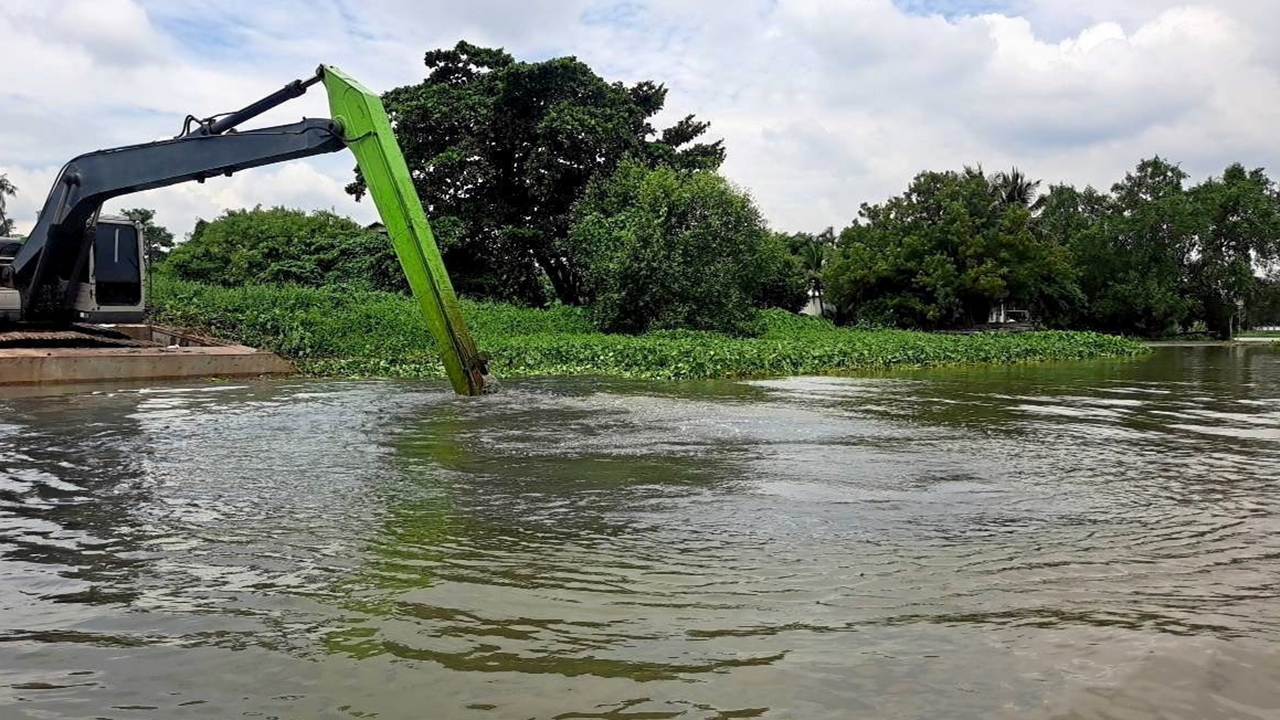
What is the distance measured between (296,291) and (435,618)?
25.8 m

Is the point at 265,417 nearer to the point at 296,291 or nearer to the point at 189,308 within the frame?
the point at 189,308

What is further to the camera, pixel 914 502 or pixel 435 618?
pixel 914 502

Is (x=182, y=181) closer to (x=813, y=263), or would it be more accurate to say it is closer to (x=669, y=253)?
(x=669, y=253)

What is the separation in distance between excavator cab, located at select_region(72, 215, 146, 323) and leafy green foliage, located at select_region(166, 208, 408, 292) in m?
16.1

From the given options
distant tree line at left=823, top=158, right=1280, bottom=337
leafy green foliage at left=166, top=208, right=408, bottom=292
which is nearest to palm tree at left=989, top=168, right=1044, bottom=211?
distant tree line at left=823, top=158, right=1280, bottom=337

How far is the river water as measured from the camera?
296 cm

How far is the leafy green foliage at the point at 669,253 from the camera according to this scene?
29562 millimetres

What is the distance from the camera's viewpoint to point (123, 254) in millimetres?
16375

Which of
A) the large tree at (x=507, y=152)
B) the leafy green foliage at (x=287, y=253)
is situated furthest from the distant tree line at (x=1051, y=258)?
the leafy green foliage at (x=287, y=253)

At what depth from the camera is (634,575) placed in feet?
13.9

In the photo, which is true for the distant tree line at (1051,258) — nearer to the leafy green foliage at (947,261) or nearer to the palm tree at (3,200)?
the leafy green foliage at (947,261)

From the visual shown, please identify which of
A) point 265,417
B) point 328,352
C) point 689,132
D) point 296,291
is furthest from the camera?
point 689,132

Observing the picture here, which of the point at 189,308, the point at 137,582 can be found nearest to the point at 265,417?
the point at 137,582

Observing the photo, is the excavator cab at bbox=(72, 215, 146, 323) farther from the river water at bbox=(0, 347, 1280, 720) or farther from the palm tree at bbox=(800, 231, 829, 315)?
the palm tree at bbox=(800, 231, 829, 315)
